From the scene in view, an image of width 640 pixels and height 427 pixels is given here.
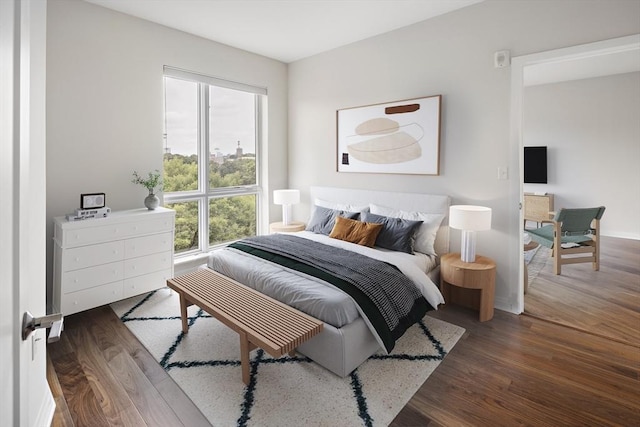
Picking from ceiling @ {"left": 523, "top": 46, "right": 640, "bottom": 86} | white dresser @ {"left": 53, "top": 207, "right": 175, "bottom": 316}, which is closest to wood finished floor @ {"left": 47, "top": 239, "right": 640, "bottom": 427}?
white dresser @ {"left": 53, "top": 207, "right": 175, "bottom": 316}

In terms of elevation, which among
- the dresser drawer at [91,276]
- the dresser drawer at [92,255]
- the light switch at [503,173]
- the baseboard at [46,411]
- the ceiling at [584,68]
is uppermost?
the ceiling at [584,68]

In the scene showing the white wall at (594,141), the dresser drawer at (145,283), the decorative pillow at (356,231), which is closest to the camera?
the dresser drawer at (145,283)

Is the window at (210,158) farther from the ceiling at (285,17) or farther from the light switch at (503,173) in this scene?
the light switch at (503,173)

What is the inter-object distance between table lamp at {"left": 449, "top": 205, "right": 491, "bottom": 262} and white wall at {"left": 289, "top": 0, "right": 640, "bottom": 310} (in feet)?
0.92

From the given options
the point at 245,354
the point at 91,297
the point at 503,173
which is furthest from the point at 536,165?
the point at 91,297

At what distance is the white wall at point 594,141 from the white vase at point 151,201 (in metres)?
5.57

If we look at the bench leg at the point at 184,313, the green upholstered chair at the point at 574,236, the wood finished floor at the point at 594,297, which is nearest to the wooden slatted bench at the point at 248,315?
the bench leg at the point at 184,313

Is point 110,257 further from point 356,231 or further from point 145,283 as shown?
point 356,231

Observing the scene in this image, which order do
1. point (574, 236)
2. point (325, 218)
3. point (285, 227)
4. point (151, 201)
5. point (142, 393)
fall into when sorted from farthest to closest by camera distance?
point (285, 227) → point (574, 236) → point (325, 218) → point (151, 201) → point (142, 393)

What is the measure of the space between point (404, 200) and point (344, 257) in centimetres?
121

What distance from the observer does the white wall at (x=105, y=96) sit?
9.94 ft

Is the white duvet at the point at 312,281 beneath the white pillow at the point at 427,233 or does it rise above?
beneath

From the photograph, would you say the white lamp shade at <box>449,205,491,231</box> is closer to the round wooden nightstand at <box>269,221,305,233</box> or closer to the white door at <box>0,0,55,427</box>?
the round wooden nightstand at <box>269,221,305,233</box>

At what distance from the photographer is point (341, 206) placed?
13.7 feet
